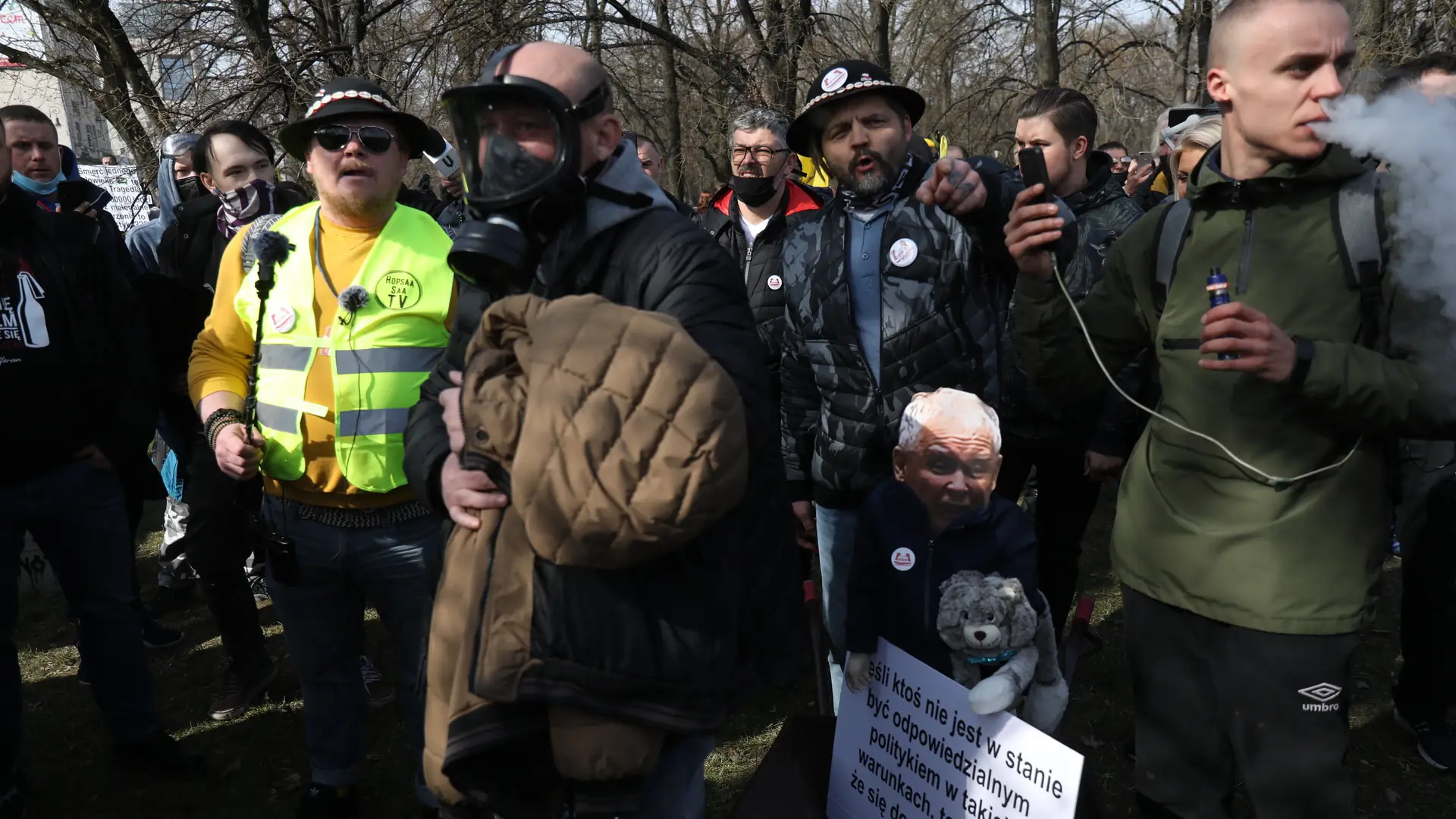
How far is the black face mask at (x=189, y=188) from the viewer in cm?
498

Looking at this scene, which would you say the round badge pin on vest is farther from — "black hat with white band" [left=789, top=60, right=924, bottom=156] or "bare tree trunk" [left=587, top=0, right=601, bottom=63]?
"bare tree trunk" [left=587, top=0, right=601, bottom=63]

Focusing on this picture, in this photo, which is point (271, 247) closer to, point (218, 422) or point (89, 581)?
point (218, 422)

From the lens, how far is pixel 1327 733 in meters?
2.01

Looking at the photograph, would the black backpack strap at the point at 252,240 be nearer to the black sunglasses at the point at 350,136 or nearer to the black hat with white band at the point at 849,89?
the black sunglasses at the point at 350,136

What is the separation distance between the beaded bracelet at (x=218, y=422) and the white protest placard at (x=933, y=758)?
70.9 inches

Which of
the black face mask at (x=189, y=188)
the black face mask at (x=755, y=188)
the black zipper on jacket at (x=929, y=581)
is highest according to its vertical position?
the black face mask at (x=189, y=188)

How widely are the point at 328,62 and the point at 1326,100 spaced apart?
34.7 feet

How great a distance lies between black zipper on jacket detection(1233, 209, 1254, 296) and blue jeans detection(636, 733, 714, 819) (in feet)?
4.54

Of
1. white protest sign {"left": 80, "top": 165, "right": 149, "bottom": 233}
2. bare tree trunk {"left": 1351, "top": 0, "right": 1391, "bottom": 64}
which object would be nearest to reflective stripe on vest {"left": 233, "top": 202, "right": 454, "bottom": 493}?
bare tree trunk {"left": 1351, "top": 0, "right": 1391, "bottom": 64}

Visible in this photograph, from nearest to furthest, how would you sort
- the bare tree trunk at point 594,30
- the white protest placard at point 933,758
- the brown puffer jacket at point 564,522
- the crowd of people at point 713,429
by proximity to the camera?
the brown puffer jacket at point 564,522 → the crowd of people at point 713,429 → the white protest placard at point 933,758 → the bare tree trunk at point 594,30

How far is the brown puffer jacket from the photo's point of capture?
139 cm

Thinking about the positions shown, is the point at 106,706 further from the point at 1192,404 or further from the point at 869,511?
the point at 1192,404

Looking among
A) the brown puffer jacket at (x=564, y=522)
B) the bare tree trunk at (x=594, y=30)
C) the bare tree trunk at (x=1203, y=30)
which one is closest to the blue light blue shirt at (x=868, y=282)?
the brown puffer jacket at (x=564, y=522)

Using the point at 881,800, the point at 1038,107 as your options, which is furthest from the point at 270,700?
the point at 1038,107
